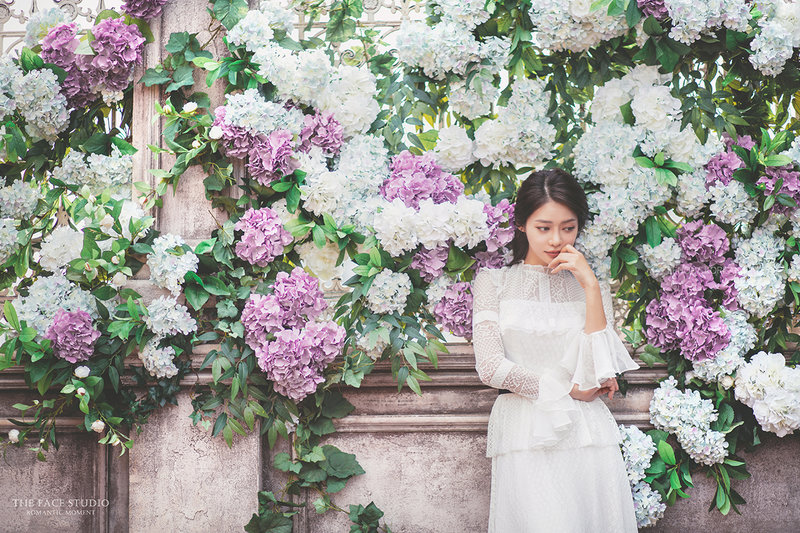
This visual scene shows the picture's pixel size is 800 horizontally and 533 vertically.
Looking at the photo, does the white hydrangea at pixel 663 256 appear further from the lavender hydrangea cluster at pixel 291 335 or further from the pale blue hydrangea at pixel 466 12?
the lavender hydrangea cluster at pixel 291 335

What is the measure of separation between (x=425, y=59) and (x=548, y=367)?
1512mm

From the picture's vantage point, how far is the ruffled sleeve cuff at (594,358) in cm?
267

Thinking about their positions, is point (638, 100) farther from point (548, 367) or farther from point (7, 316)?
point (7, 316)

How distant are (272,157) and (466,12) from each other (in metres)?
1.11

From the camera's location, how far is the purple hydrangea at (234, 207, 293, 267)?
3154 millimetres

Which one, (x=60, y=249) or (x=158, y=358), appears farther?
(x=60, y=249)

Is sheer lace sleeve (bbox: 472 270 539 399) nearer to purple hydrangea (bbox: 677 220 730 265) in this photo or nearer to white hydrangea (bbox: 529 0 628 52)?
purple hydrangea (bbox: 677 220 730 265)

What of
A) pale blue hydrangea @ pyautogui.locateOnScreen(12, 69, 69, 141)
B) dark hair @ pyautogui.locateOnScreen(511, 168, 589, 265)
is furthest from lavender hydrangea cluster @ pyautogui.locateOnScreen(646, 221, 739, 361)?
pale blue hydrangea @ pyautogui.locateOnScreen(12, 69, 69, 141)

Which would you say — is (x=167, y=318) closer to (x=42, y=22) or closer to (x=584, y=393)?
(x=42, y=22)

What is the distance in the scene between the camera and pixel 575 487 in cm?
266

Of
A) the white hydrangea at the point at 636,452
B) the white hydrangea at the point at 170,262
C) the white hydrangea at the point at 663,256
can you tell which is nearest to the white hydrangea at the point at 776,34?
the white hydrangea at the point at 663,256

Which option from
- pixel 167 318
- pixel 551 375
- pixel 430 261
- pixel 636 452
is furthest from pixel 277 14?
pixel 636 452

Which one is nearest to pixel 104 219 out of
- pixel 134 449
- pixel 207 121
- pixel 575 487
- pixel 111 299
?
pixel 111 299

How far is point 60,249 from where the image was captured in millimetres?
3250
